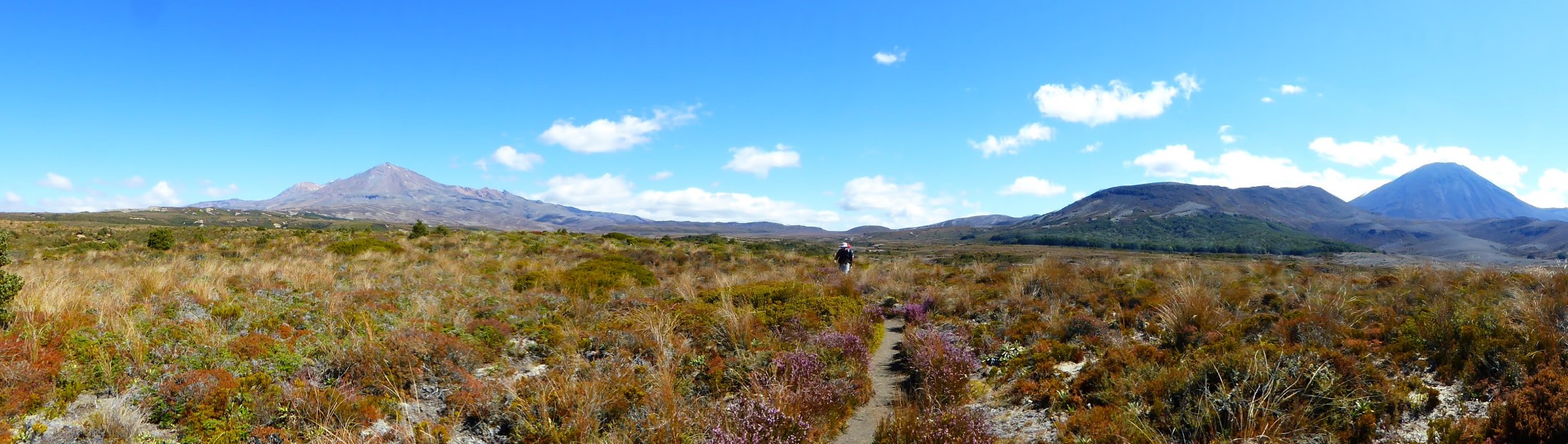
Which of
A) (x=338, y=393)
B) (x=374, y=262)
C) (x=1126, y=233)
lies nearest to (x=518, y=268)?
(x=374, y=262)

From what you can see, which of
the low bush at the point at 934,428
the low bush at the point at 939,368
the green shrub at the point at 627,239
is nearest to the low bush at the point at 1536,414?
the low bush at the point at 934,428

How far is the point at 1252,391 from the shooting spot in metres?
5.77

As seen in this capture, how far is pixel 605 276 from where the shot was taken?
1567 centimetres

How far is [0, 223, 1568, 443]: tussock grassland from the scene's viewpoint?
5504 mm

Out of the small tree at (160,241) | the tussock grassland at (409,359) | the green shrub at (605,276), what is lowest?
the tussock grassland at (409,359)

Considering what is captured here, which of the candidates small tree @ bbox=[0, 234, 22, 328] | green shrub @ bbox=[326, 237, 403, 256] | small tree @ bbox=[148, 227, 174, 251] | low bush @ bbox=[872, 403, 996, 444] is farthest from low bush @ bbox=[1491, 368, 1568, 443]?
small tree @ bbox=[148, 227, 174, 251]

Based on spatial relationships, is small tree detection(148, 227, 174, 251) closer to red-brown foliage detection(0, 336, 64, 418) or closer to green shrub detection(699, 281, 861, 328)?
red-brown foliage detection(0, 336, 64, 418)

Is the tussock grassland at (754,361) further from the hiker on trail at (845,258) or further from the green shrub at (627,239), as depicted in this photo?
the green shrub at (627,239)

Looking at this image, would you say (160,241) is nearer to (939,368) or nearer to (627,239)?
(627,239)

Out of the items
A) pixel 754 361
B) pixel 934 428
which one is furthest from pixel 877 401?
pixel 934 428

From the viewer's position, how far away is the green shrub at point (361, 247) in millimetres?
21328

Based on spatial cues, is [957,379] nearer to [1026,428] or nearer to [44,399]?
[1026,428]

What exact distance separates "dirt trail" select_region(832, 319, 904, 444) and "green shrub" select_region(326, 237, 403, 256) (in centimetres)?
1951

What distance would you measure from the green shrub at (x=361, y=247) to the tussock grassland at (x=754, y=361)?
25.5ft
